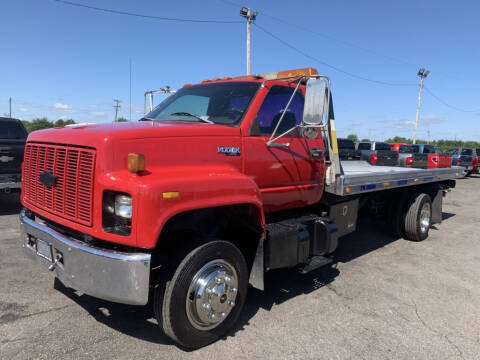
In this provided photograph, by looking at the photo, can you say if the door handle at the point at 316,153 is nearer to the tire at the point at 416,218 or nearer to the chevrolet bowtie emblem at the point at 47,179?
the chevrolet bowtie emblem at the point at 47,179

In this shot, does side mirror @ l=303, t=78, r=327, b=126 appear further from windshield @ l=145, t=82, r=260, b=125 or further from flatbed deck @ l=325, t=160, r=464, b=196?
flatbed deck @ l=325, t=160, r=464, b=196

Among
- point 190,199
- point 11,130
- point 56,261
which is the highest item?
point 11,130

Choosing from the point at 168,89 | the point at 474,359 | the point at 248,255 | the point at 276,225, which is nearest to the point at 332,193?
the point at 276,225

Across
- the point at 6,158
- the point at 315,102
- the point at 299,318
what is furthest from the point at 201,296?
the point at 6,158

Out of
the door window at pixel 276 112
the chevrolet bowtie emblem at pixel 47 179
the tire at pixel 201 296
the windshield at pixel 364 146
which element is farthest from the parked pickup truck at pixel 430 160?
the windshield at pixel 364 146

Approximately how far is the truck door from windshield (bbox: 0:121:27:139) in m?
7.09

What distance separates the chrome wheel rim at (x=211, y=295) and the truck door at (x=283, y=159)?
0.90 metres

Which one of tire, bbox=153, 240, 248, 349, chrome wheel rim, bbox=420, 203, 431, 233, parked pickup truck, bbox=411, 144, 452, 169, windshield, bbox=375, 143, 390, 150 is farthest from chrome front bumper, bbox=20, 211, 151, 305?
windshield, bbox=375, 143, 390, 150

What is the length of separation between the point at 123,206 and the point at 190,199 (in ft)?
1.56

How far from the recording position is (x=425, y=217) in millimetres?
6938

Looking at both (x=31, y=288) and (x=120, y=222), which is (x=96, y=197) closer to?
(x=120, y=222)

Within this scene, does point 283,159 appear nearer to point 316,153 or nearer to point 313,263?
point 316,153

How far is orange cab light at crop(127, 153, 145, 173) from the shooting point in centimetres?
262

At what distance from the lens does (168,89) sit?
4.75m
